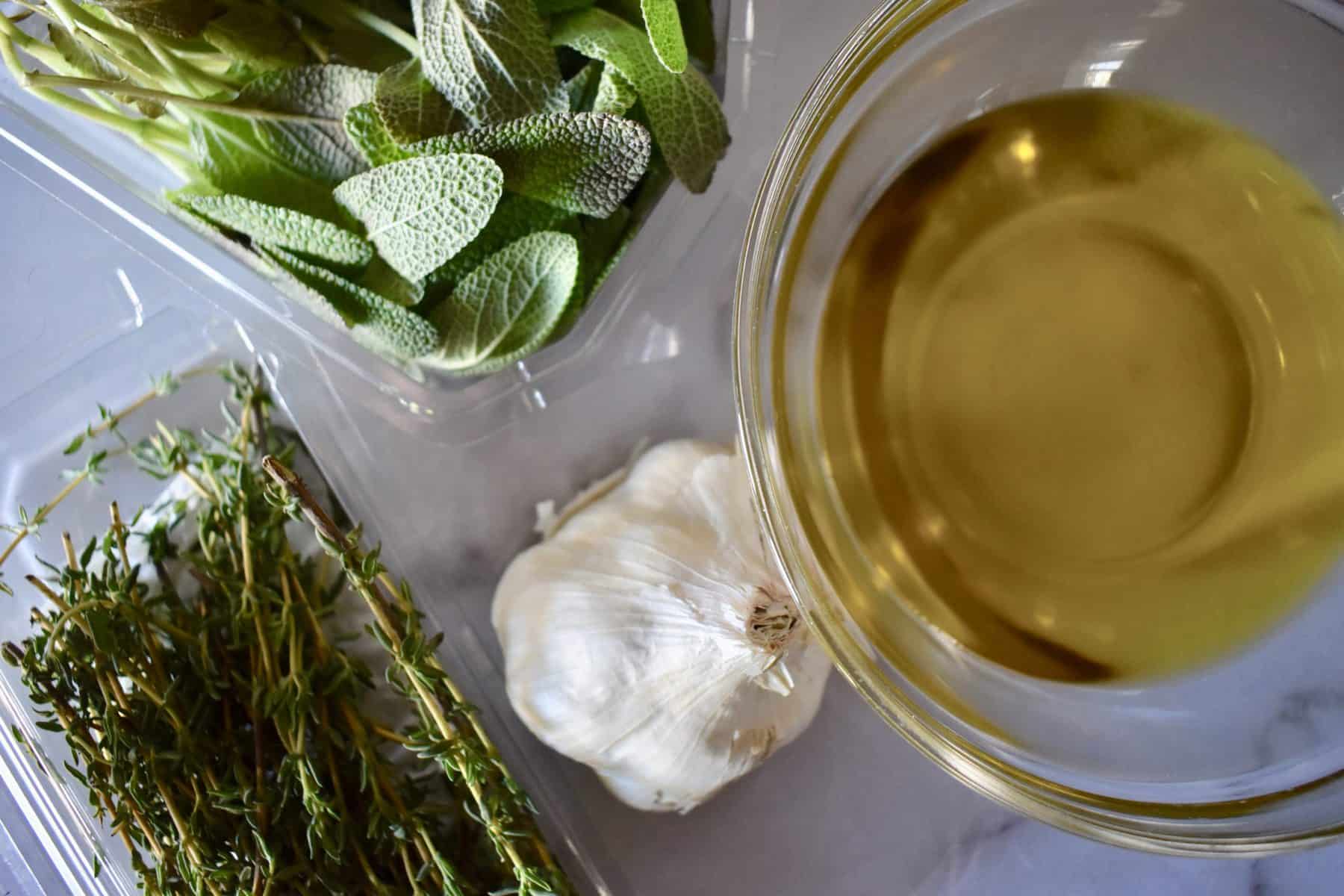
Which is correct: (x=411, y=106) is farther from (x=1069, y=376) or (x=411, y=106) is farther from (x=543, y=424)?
(x=1069, y=376)

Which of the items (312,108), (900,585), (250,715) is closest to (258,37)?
(312,108)

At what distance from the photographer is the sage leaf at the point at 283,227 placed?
1.76 feet

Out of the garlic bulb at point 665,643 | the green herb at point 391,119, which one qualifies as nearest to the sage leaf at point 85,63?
the green herb at point 391,119

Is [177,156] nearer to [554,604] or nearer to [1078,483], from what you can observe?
[554,604]

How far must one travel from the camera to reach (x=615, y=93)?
1.74 feet

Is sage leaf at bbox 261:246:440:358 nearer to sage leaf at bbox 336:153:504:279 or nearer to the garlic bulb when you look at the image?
sage leaf at bbox 336:153:504:279

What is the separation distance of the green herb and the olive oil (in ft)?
0.52

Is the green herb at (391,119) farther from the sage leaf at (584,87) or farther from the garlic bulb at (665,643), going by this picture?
the garlic bulb at (665,643)

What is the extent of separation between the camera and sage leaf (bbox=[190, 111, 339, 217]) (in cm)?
55

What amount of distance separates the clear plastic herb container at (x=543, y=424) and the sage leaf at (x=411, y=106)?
0.16 metres

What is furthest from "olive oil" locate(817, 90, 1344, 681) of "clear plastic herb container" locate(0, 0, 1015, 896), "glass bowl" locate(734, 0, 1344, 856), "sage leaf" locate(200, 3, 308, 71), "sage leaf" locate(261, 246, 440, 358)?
"sage leaf" locate(200, 3, 308, 71)

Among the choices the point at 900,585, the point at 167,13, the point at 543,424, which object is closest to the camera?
the point at 167,13

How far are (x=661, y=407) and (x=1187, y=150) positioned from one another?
38 centimetres

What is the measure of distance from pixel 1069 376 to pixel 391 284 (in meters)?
0.42
